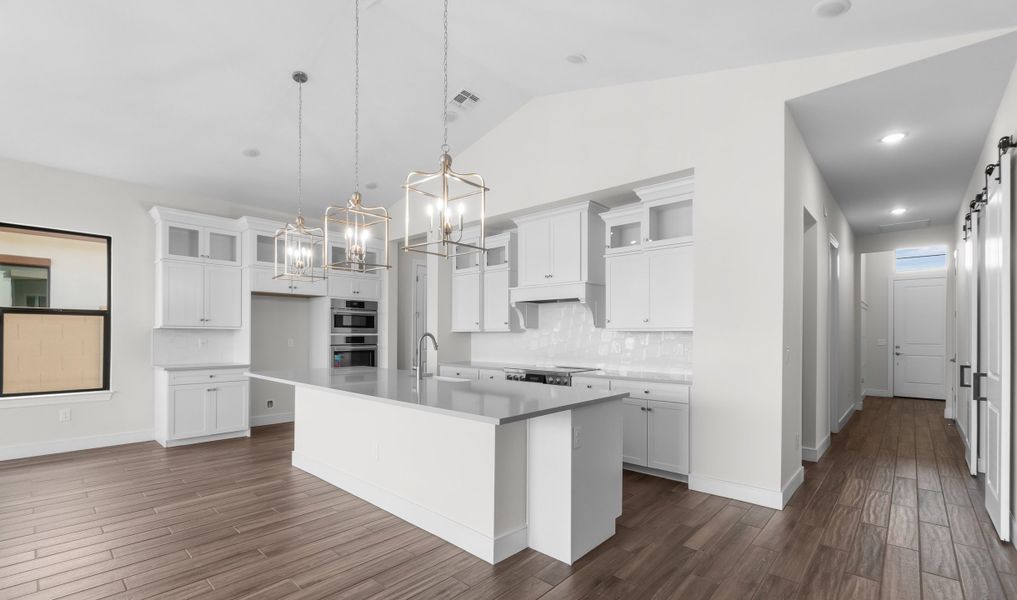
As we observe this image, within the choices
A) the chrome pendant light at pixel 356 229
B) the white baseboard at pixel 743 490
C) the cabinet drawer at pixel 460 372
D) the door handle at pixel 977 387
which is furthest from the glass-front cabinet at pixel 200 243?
the door handle at pixel 977 387

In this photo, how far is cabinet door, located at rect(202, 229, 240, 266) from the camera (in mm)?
5805

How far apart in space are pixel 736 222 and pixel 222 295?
544cm

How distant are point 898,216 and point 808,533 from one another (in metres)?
5.67

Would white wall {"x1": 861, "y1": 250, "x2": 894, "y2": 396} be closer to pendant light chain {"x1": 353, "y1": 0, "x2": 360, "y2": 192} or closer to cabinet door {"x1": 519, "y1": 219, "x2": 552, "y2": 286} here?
cabinet door {"x1": 519, "y1": 219, "x2": 552, "y2": 286}

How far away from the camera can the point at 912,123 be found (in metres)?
3.86

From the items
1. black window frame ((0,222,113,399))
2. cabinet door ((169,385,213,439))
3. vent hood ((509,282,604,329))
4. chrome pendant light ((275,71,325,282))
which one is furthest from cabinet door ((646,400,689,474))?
black window frame ((0,222,113,399))

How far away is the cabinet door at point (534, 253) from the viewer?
546 centimetres

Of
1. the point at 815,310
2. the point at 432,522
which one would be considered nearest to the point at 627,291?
the point at 815,310

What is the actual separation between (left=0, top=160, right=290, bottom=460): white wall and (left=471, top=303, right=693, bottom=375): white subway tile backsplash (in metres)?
3.84

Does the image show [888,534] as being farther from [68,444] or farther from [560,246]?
[68,444]

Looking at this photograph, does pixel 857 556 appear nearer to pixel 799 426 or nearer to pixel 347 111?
pixel 799 426

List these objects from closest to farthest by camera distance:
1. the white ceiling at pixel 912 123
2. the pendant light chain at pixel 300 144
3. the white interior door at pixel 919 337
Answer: the white ceiling at pixel 912 123
the pendant light chain at pixel 300 144
the white interior door at pixel 919 337

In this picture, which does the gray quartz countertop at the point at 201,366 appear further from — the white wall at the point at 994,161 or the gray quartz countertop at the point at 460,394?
the white wall at the point at 994,161

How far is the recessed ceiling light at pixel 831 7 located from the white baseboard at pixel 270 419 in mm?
6880
